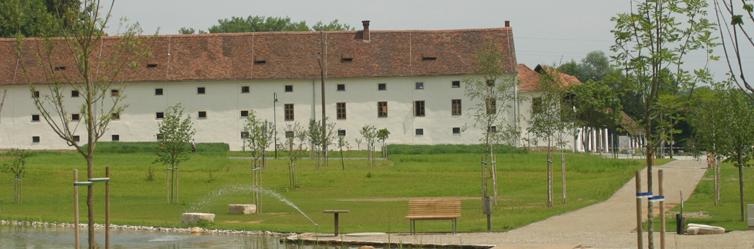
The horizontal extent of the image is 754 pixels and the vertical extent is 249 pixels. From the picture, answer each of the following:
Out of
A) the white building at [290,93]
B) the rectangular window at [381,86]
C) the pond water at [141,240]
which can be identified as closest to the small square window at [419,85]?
the white building at [290,93]

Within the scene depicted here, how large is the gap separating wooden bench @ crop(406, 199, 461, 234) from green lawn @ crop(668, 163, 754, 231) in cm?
499

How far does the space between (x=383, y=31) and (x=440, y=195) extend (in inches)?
1758

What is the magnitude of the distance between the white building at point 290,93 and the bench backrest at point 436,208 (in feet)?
188

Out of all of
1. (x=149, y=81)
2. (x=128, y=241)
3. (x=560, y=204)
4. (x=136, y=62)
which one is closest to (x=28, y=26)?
(x=149, y=81)

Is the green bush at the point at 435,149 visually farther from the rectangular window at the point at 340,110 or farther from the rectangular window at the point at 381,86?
the rectangular window at the point at 381,86

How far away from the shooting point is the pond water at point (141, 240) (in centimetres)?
2739

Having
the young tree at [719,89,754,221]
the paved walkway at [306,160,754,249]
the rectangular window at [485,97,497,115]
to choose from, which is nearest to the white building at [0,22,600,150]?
the rectangular window at [485,97,497,115]

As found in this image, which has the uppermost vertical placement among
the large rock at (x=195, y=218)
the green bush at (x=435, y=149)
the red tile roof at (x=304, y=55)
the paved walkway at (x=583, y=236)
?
the red tile roof at (x=304, y=55)

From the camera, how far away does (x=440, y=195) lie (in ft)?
153

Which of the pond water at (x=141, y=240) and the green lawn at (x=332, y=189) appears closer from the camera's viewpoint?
the pond water at (x=141, y=240)

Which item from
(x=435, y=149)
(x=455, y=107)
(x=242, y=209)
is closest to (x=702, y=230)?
(x=242, y=209)

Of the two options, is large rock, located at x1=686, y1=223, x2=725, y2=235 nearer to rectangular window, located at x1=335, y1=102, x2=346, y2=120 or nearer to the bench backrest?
the bench backrest

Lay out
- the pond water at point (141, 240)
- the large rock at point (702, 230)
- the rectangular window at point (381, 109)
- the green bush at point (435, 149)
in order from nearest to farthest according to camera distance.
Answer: the large rock at point (702, 230) < the pond water at point (141, 240) < the green bush at point (435, 149) < the rectangular window at point (381, 109)

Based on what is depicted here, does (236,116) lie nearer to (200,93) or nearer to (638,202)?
(200,93)
